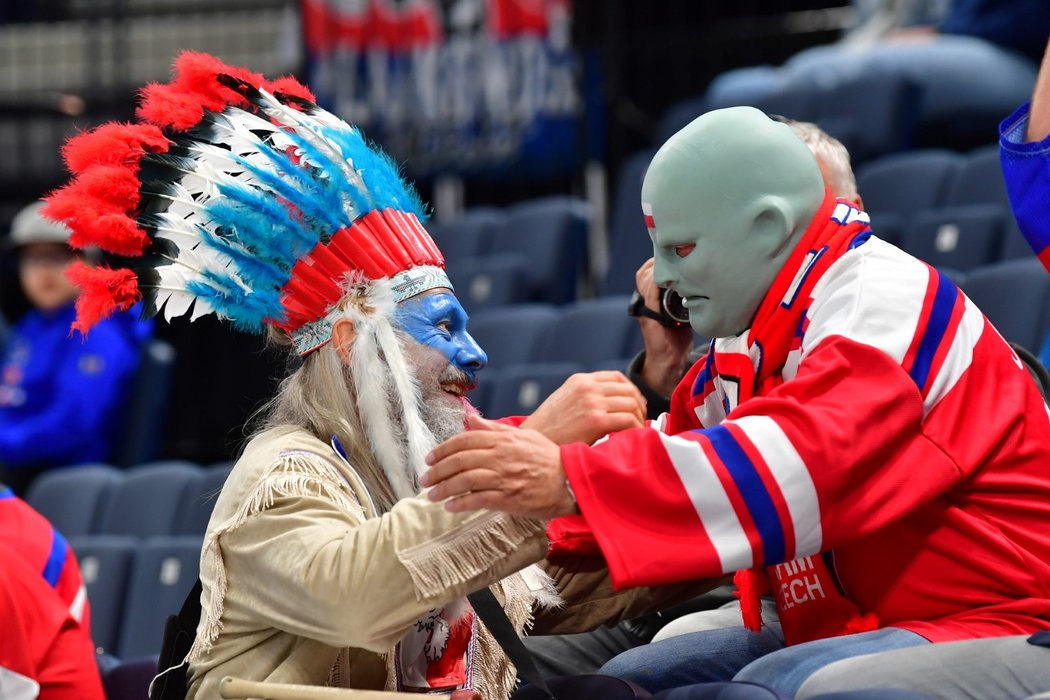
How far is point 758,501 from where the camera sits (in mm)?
1626

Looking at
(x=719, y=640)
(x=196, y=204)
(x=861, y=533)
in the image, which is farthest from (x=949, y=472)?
(x=196, y=204)

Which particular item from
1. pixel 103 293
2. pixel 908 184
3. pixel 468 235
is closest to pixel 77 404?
pixel 468 235

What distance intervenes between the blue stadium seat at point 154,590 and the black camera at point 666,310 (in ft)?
5.44

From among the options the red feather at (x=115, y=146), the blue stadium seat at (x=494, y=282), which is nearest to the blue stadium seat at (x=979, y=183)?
the blue stadium seat at (x=494, y=282)

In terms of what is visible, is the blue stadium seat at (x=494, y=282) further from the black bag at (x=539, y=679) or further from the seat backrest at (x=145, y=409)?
the black bag at (x=539, y=679)

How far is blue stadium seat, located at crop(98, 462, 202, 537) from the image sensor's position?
4250mm

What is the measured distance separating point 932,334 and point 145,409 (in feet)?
Answer: 12.5

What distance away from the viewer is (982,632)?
170cm

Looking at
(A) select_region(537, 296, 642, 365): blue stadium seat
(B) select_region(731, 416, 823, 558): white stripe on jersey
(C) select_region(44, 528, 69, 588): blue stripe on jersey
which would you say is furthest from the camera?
(A) select_region(537, 296, 642, 365): blue stadium seat

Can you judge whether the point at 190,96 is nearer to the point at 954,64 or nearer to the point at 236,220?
the point at 236,220

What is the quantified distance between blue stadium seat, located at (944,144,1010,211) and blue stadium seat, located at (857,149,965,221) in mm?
36

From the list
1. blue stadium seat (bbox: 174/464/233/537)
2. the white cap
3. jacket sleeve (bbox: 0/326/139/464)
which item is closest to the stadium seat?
blue stadium seat (bbox: 174/464/233/537)

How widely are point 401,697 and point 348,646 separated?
0.49 feet

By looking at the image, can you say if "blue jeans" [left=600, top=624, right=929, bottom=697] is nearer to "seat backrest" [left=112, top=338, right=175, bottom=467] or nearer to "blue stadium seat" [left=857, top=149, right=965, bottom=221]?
"blue stadium seat" [left=857, top=149, right=965, bottom=221]
